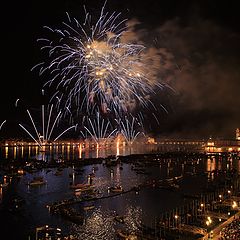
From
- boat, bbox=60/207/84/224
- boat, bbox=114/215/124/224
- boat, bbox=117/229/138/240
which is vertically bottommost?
boat, bbox=117/229/138/240

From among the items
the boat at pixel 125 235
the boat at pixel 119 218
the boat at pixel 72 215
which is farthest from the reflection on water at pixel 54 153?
the boat at pixel 125 235

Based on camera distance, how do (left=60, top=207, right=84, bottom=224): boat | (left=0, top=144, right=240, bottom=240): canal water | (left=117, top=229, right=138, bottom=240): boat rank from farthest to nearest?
(left=60, top=207, right=84, bottom=224): boat, (left=0, top=144, right=240, bottom=240): canal water, (left=117, top=229, right=138, bottom=240): boat

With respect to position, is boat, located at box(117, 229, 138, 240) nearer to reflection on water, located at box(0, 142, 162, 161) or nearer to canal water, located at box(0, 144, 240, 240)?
canal water, located at box(0, 144, 240, 240)

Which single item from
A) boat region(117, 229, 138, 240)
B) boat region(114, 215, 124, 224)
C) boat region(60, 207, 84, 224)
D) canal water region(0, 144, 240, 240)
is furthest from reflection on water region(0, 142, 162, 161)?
boat region(117, 229, 138, 240)

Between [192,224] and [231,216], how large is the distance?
70.3 inches

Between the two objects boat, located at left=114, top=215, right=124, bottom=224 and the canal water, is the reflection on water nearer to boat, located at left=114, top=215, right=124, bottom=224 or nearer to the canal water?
the canal water

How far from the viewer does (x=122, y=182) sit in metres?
22.2

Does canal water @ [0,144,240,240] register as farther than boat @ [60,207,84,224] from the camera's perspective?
No

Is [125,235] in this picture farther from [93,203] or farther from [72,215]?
[93,203]

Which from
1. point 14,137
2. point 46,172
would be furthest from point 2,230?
point 14,137

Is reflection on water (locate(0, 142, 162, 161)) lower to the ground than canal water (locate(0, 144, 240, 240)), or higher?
higher

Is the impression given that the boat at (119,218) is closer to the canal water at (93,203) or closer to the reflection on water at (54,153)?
the canal water at (93,203)

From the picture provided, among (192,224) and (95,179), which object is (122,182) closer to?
(95,179)

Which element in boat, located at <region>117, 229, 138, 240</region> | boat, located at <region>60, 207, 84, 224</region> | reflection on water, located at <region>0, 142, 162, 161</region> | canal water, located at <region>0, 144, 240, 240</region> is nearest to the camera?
boat, located at <region>117, 229, 138, 240</region>
